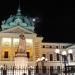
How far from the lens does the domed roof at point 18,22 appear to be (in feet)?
206

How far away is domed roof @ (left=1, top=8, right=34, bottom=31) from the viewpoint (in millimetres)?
62750

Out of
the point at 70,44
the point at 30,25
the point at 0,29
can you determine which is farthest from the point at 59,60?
the point at 0,29

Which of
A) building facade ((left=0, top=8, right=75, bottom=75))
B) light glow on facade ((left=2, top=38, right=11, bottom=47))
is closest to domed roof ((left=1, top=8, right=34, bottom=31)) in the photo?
building facade ((left=0, top=8, right=75, bottom=75))

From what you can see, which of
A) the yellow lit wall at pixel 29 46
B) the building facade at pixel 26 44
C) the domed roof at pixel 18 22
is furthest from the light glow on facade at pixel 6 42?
the yellow lit wall at pixel 29 46

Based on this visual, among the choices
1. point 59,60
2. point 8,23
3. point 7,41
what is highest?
point 8,23

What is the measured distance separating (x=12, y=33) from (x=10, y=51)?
12.6 ft

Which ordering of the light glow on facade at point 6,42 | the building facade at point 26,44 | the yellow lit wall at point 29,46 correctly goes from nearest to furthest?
the building facade at point 26,44 → the light glow on facade at point 6,42 → the yellow lit wall at point 29,46

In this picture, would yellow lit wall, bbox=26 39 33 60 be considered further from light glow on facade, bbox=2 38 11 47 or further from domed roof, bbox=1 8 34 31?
light glow on facade, bbox=2 38 11 47

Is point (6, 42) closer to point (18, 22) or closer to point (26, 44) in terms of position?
point (26, 44)

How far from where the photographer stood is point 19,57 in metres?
31.9

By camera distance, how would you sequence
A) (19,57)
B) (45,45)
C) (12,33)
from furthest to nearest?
(45,45), (12,33), (19,57)

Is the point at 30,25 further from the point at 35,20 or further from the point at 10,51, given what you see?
the point at 10,51

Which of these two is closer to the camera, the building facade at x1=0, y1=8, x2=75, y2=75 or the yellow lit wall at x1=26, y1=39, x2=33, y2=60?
the building facade at x1=0, y1=8, x2=75, y2=75

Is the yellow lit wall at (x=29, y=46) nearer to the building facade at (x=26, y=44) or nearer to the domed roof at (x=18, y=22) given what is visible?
the building facade at (x=26, y=44)
